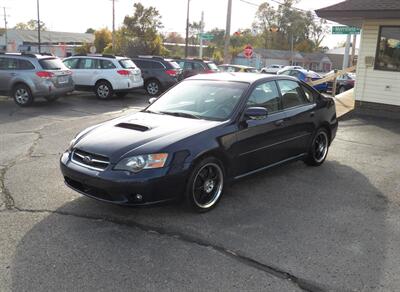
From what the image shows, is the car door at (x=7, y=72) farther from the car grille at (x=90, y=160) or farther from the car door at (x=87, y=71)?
the car grille at (x=90, y=160)

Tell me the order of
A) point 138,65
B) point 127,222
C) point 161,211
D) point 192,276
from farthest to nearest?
point 138,65 < point 161,211 < point 127,222 < point 192,276

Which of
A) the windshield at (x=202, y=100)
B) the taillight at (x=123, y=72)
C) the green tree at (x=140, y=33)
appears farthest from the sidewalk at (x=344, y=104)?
the green tree at (x=140, y=33)

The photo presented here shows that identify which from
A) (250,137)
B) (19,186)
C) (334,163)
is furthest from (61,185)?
(334,163)

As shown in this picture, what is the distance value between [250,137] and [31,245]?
2.78m

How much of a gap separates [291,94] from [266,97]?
2.34 ft

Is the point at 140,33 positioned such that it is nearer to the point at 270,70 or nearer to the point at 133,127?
the point at 270,70

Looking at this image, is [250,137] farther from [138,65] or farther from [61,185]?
[138,65]

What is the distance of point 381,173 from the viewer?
6.83m

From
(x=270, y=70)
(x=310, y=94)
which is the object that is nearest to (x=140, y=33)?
(x=270, y=70)

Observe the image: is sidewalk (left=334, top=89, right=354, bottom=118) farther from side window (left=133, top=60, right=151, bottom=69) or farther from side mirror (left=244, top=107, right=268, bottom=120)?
side window (left=133, top=60, right=151, bottom=69)

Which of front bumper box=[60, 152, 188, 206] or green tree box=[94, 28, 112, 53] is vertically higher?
green tree box=[94, 28, 112, 53]

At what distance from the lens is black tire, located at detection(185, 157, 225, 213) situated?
461 cm

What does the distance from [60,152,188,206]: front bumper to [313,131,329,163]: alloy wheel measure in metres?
3.20

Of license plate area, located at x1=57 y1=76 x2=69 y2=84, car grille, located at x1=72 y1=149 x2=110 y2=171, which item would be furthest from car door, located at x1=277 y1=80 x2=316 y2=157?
license plate area, located at x1=57 y1=76 x2=69 y2=84
